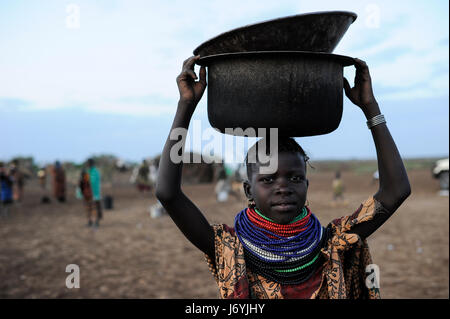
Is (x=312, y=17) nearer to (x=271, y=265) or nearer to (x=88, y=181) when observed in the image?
(x=271, y=265)

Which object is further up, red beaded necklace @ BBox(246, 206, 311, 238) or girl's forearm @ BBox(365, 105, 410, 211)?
girl's forearm @ BBox(365, 105, 410, 211)

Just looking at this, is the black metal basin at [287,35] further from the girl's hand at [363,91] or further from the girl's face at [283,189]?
the girl's face at [283,189]

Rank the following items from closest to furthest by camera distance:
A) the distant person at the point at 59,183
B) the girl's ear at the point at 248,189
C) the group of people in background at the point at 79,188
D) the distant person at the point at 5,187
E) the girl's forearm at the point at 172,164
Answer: the girl's forearm at the point at 172,164 < the girl's ear at the point at 248,189 < the group of people in background at the point at 79,188 < the distant person at the point at 5,187 < the distant person at the point at 59,183

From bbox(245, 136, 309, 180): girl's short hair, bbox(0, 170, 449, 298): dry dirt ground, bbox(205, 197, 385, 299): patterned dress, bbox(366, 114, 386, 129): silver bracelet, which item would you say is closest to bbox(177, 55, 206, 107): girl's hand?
bbox(245, 136, 309, 180): girl's short hair

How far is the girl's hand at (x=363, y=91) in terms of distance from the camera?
6.52ft

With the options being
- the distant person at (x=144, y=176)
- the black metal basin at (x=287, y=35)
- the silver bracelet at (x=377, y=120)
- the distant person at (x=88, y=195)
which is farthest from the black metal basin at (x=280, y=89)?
the distant person at (x=144, y=176)

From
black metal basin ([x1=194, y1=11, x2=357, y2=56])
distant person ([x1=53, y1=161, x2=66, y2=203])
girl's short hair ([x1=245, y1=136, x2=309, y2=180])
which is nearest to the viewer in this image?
black metal basin ([x1=194, y1=11, x2=357, y2=56])

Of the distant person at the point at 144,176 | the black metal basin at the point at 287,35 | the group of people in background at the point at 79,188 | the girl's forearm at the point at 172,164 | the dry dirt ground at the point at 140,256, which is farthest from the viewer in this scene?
the distant person at the point at 144,176

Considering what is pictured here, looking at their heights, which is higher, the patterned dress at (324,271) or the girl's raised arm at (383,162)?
the girl's raised arm at (383,162)

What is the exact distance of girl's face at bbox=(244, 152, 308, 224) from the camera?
74.0 inches

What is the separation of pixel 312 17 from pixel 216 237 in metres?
1.09

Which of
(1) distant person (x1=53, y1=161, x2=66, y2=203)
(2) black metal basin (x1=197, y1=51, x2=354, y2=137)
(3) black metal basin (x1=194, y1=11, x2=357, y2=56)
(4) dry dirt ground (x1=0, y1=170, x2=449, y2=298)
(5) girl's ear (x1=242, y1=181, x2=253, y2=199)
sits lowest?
(4) dry dirt ground (x1=0, y1=170, x2=449, y2=298)

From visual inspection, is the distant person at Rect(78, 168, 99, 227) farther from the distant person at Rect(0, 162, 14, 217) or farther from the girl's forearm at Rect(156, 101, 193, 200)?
the girl's forearm at Rect(156, 101, 193, 200)

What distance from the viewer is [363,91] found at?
2014 millimetres
